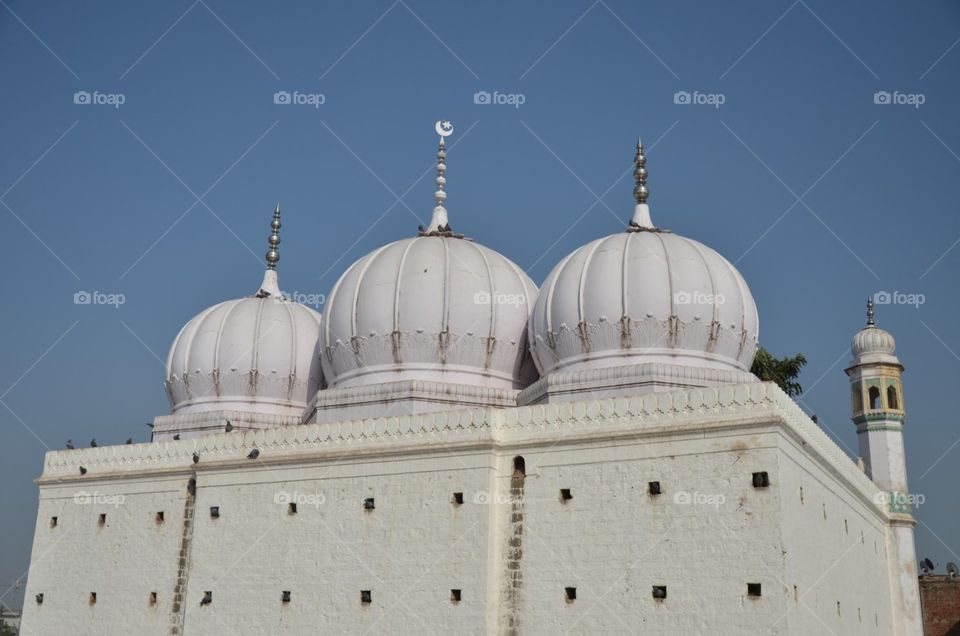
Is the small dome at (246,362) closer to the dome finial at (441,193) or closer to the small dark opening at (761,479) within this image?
the dome finial at (441,193)

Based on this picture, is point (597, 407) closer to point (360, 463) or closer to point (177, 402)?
point (360, 463)

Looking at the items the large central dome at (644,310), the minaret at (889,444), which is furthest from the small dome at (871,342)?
the large central dome at (644,310)

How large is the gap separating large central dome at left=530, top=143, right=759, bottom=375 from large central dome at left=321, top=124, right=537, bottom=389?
42.0 inches

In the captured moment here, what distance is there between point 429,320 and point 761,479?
816 cm

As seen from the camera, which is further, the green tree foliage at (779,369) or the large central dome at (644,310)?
the green tree foliage at (779,369)

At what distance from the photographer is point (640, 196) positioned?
76.1ft

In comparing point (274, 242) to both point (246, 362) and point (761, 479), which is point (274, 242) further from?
point (761, 479)

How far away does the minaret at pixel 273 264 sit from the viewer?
27.2m

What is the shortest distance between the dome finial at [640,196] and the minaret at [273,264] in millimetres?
9697

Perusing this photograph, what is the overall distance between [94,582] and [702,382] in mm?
13293

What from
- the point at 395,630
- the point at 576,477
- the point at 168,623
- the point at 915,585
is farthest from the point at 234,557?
the point at 915,585

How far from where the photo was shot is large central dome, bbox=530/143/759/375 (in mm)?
20234

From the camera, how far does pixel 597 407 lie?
59.0ft

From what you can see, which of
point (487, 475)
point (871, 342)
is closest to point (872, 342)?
point (871, 342)
